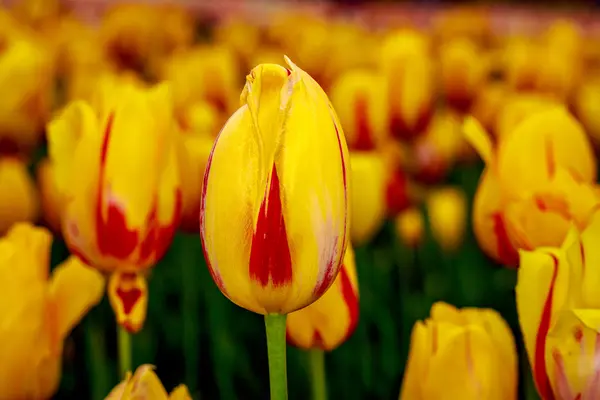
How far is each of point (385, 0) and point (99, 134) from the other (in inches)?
146

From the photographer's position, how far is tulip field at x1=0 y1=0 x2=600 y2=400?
1.44 ft

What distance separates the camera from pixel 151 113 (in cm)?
57

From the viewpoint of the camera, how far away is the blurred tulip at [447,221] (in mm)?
1247

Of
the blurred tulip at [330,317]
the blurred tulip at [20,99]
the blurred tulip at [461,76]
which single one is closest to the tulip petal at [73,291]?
the blurred tulip at [330,317]

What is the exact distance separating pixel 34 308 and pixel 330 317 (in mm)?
187

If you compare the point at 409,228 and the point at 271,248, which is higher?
the point at 271,248

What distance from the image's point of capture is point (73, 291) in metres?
0.60

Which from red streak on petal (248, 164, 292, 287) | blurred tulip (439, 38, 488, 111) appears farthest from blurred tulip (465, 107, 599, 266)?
blurred tulip (439, 38, 488, 111)

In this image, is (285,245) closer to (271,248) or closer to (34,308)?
(271,248)

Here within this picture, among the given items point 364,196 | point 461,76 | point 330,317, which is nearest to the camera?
point 330,317

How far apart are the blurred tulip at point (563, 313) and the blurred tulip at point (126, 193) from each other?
9.2 inches

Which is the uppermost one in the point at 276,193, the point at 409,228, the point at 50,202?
the point at 276,193

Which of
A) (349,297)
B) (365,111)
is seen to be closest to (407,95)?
(365,111)

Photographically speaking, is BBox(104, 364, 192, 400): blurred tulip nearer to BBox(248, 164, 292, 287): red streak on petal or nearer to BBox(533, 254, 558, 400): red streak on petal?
BBox(248, 164, 292, 287): red streak on petal
